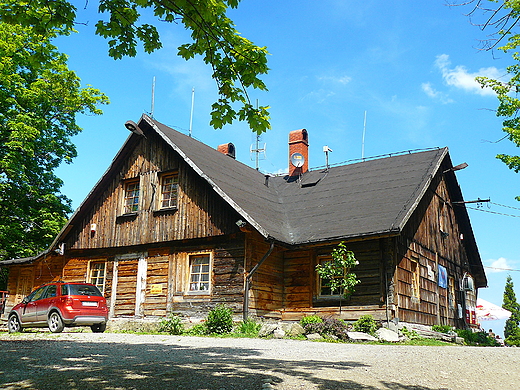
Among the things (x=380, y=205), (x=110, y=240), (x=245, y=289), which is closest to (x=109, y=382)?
(x=245, y=289)

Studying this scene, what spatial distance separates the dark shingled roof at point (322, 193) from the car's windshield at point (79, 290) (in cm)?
513

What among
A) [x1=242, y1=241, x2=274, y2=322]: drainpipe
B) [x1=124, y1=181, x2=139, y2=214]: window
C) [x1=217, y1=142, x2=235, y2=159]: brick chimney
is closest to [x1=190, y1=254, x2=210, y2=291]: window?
[x1=242, y1=241, x2=274, y2=322]: drainpipe

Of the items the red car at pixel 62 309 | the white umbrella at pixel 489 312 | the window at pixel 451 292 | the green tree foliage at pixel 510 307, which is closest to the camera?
the red car at pixel 62 309

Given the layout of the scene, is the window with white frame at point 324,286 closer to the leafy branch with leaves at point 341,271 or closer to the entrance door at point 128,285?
the leafy branch with leaves at point 341,271

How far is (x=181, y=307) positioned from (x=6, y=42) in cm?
1517

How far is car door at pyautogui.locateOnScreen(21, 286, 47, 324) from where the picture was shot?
55.8ft

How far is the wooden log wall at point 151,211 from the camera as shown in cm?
1947

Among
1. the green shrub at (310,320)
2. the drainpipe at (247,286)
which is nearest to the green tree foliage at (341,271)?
the green shrub at (310,320)

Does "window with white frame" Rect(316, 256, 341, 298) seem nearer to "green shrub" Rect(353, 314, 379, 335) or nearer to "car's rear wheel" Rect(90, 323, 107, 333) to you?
"green shrub" Rect(353, 314, 379, 335)

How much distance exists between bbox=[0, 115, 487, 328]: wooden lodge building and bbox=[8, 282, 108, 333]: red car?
3.27 metres

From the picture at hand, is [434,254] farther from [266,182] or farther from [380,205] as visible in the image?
[266,182]

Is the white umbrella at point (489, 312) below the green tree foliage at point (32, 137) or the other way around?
below

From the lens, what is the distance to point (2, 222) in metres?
27.0

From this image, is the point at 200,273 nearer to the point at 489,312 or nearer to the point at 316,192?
the point at 316,192
